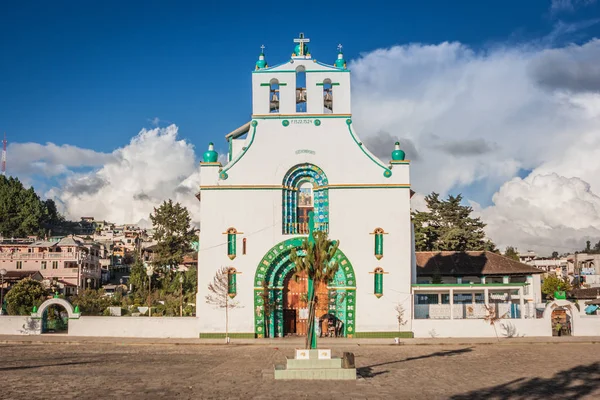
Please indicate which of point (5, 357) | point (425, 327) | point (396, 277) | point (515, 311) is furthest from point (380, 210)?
point (5, 357)

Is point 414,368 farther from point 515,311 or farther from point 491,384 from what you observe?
point 515,311

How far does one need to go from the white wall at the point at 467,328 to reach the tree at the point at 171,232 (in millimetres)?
29899

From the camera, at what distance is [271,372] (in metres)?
20.5

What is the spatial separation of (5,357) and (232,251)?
11122 mm

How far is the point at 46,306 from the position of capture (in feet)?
111

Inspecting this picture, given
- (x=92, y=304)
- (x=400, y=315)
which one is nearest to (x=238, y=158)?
(x=400, y=315)

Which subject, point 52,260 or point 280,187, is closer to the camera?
point 280,187

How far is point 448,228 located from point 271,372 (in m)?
42.6

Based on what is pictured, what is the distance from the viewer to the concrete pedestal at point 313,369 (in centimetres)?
1953

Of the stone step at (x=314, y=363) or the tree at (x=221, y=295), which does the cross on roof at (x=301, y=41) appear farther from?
the stone step at (x=314, y=363)

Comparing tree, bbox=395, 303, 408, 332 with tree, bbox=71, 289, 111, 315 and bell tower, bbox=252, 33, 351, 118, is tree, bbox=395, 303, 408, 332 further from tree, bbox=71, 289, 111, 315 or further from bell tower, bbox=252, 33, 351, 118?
tree, bbox=71, 289, 111, 315

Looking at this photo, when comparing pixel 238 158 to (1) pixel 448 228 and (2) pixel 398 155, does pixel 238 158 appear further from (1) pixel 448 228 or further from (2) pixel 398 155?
(1) pixel 448 228

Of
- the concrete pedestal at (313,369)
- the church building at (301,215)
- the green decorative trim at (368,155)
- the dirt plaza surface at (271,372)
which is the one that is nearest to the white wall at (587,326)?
the dirt plaza surface at (271,372)

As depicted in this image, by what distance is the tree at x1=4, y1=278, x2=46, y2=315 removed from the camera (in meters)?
38.2
